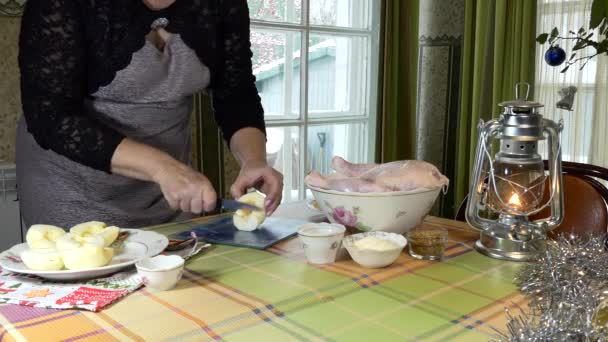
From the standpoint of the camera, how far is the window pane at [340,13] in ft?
9.58

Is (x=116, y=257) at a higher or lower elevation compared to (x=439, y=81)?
lower

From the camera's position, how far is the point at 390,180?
3.66 feet

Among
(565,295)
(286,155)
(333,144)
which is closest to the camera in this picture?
(565,295)

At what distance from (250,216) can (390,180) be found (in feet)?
0.97

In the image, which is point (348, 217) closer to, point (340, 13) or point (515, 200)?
point (515, 200)

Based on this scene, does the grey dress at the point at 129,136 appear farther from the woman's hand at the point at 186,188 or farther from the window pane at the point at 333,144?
the window pane at the point at 333,144

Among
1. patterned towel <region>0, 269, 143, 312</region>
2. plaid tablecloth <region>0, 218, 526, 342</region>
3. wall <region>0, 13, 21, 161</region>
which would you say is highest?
wall <region>0, 13, 21, 161</region>

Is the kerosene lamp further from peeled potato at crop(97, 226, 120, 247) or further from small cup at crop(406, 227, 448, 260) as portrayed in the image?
peeled potato at crop(97, 226, 120, 247)

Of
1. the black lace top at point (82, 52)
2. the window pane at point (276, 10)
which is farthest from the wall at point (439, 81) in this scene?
the black lace top at point (82, 52)

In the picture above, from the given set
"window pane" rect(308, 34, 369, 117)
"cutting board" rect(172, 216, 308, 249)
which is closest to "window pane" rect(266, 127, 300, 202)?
"window pane" rect(308, 34, 369, 117)

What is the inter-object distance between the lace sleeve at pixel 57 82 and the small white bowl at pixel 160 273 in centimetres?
35

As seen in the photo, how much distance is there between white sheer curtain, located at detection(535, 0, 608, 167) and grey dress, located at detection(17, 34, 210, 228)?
1.84m

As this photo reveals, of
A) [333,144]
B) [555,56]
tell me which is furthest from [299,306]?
[333,144]

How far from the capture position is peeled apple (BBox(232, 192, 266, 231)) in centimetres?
121
